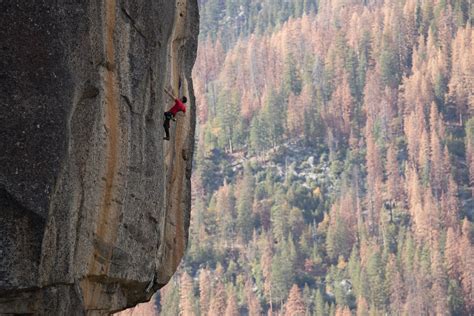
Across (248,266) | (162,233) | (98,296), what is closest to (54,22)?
(98,296)

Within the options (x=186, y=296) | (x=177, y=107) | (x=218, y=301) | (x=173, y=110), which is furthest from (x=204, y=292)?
(x=173, y=110)

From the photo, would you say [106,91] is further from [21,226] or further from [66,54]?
[21,226]

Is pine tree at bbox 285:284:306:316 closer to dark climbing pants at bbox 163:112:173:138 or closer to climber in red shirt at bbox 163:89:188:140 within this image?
climber in red shirt at bbox 163:89:188:140

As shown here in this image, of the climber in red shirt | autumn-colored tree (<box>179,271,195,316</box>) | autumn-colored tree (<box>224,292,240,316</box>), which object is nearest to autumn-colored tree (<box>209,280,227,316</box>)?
autumn-colored tree (<box>224,292,240,316</box>)

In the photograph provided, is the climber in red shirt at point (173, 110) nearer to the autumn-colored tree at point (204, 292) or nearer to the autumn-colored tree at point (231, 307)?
Result: the autumn-colored tree at point (231, 307)

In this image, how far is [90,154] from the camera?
50.3ft

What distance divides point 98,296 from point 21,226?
426cm

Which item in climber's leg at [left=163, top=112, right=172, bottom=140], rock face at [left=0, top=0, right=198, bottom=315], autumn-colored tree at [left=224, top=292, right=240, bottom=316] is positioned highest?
autumn-colored tree at [left=224, top=292, right=240, bottom=316]

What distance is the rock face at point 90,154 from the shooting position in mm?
12922

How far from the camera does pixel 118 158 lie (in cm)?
1617

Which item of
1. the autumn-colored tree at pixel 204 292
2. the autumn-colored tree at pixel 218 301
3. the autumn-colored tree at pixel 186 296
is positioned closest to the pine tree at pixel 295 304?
the autumn-colored tree at pixel 218 301

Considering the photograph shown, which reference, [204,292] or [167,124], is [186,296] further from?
[167,124]

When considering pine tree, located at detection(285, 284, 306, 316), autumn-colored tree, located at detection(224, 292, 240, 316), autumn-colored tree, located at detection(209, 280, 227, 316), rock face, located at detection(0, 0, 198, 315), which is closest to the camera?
rock face, located at detection(0, 0, 198, 315)

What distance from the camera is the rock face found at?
12922mm
